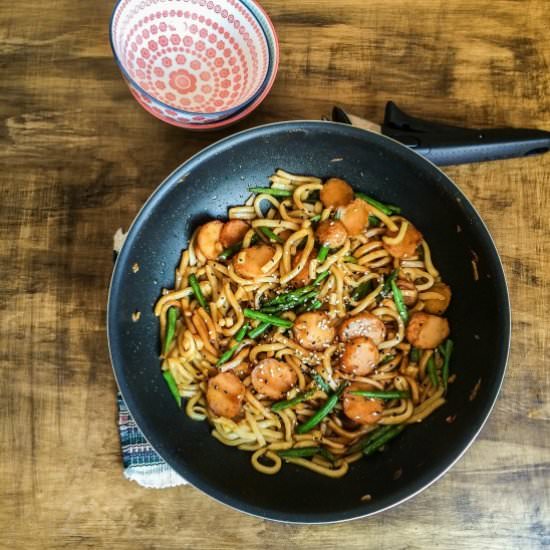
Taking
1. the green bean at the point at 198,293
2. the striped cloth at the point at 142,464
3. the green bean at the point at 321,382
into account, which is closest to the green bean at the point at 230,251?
the green bean at the point at 198,293

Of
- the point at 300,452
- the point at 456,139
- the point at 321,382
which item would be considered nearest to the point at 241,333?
the point at 321,382

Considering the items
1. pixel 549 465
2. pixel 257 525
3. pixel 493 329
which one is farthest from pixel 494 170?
pixel 257 525

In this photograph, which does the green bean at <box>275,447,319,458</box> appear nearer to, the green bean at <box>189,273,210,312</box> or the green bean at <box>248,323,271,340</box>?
the green bean at <box>248,323,271,340</box>

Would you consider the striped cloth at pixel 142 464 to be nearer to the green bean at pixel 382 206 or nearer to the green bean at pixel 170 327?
the green bean at pixel 170 327

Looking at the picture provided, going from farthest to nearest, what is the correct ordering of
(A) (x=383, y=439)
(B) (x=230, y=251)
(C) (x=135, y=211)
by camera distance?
1. (C) (x=135, y=211)
2. (B) (x=230, y=251)
3. (A) (x=383, y=439)

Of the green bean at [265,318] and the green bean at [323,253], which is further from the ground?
the green bean at [323,253]

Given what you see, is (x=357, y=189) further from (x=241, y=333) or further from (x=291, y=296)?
(x=241, y=333)

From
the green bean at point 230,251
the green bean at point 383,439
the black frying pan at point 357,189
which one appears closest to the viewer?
the black frying pan at point 357,189
